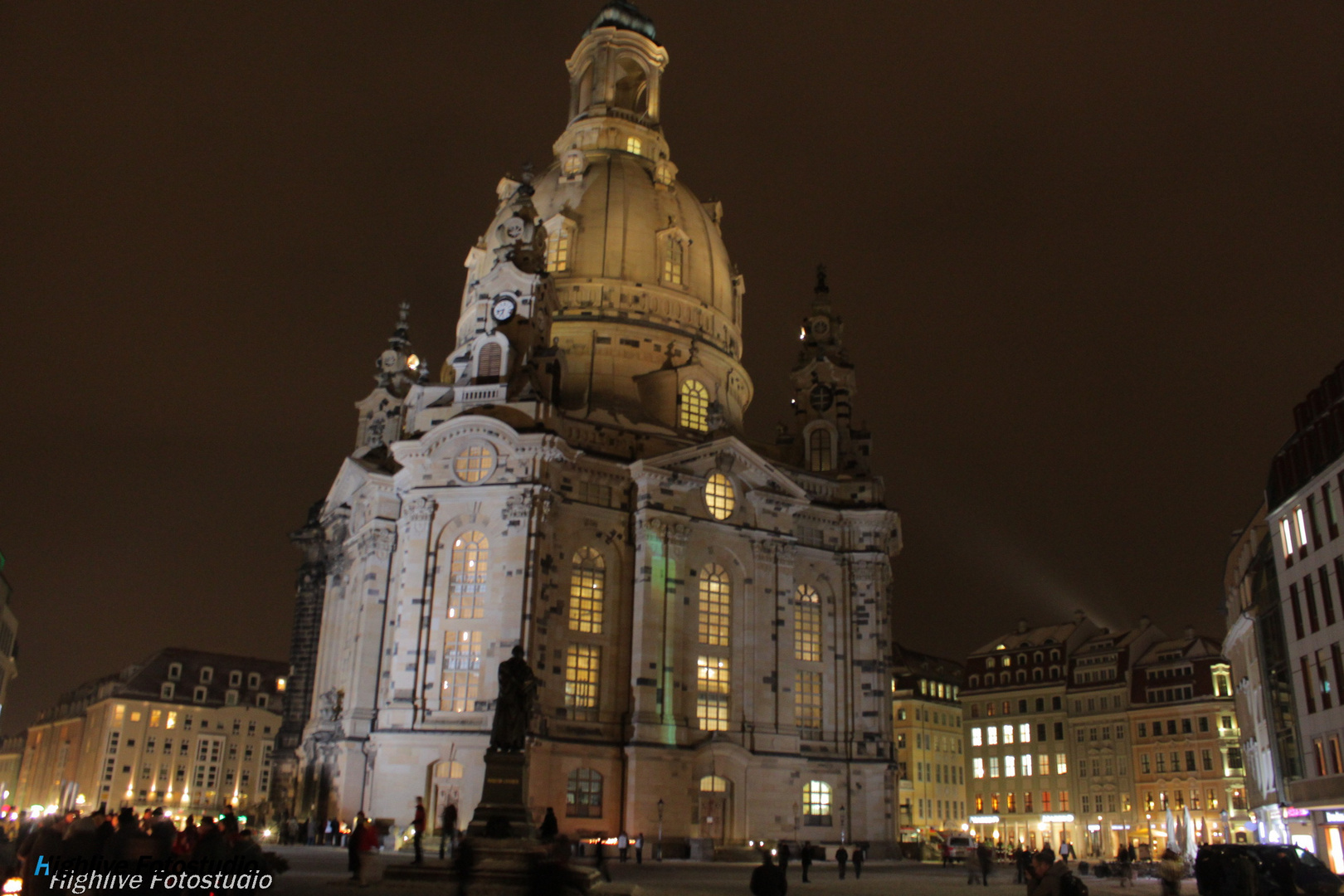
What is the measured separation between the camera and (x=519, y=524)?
54.5 m

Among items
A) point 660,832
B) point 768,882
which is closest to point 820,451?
point 660,832

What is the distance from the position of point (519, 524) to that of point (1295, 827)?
34.1 metres

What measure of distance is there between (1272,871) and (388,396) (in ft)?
188

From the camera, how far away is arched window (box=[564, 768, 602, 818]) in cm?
5294

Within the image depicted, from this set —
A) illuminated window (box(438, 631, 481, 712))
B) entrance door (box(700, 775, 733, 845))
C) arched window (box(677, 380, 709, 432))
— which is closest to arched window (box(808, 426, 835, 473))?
arched window (box(677, 380, 709, 432))

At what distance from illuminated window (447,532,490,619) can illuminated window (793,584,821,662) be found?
59.3 feet

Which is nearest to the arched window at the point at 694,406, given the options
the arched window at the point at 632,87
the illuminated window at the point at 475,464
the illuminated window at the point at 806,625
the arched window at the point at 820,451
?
the arched window at the point at 820,451

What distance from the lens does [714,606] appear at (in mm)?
60188

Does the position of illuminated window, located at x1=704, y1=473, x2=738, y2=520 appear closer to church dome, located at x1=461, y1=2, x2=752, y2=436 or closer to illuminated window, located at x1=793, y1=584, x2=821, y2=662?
church dome, located at x1=461, y1=2, x2=752, y2=436

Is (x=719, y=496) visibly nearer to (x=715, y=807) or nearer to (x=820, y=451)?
(x=820, y=451)

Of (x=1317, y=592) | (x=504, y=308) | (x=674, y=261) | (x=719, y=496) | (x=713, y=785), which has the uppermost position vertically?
(x=674, y=261)

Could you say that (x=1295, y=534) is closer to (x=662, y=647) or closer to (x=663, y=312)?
(x=662, y=647)

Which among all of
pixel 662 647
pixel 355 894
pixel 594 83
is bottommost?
pixel 355 894

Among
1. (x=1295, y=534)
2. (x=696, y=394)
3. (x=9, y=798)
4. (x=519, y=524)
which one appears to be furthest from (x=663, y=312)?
(x=9, y=798)
